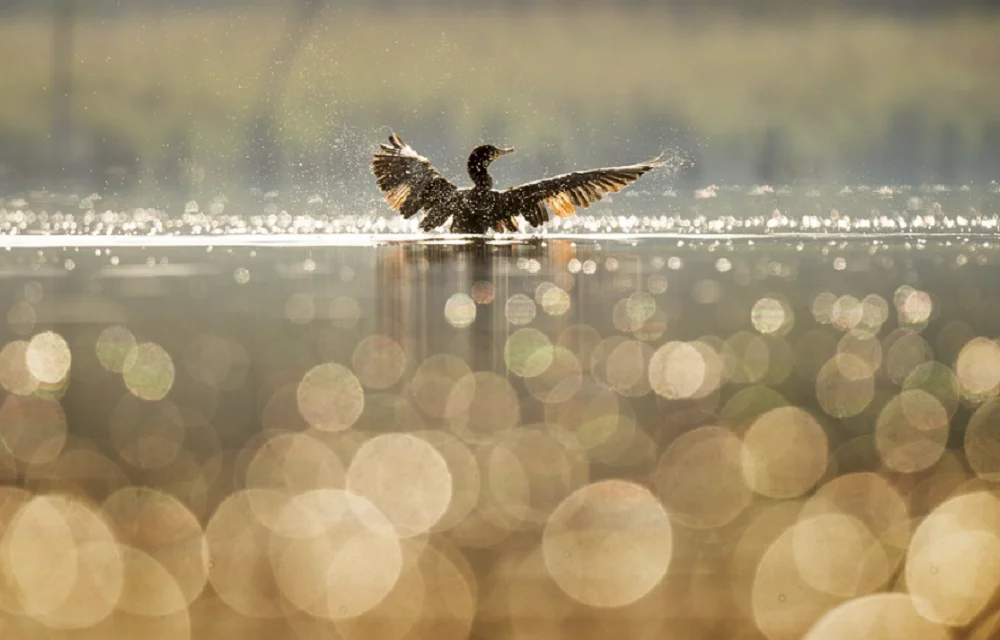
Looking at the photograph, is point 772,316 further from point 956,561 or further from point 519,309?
point 956,561

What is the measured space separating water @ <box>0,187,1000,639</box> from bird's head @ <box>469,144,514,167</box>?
1185cm

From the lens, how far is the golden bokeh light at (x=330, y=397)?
733cm

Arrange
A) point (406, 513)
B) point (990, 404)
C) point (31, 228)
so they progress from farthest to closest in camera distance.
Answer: point (31, 228), point (990, 404), point (406, 513)

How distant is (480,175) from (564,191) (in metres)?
2.36

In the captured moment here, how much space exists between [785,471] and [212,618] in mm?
2776

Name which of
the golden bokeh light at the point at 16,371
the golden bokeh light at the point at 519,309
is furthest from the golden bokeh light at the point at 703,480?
the golden bokeh light at the point at 519,309

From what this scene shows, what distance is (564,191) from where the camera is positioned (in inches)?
939

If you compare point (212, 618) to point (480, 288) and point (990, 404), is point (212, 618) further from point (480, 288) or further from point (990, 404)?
point (480, 288)

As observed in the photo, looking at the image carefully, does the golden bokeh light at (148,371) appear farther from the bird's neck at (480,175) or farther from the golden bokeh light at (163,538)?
the bird's neck at (480,175)

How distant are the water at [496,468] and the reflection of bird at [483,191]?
9314 millimetres

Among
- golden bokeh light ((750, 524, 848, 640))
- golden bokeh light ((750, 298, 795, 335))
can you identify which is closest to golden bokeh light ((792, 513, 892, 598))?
golden bokeh light ((750, 524, 848, 640))

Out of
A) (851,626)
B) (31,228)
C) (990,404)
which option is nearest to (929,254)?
(990,404)

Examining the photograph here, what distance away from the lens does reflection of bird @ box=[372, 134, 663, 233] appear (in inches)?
918

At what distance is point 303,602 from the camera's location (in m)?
4.36
